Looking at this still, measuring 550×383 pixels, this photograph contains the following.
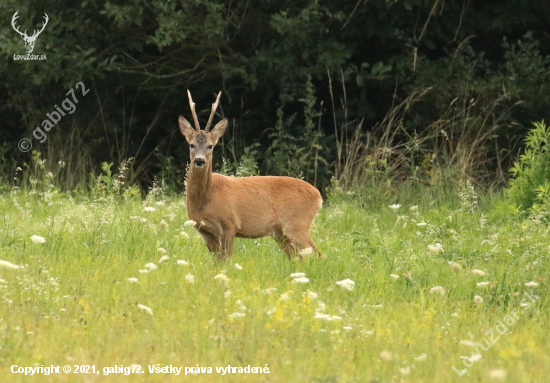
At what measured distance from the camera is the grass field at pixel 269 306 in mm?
4160

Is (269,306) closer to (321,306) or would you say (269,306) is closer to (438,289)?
(321,306)

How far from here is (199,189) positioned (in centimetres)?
668

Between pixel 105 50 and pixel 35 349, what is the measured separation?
874 centimetres

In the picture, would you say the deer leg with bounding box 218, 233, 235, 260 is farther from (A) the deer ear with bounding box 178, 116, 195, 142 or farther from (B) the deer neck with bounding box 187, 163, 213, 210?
(A) the deer ear with bounding box 178, 116, 195, 142

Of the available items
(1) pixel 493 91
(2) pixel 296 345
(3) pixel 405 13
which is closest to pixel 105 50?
(3) pixel 405 13

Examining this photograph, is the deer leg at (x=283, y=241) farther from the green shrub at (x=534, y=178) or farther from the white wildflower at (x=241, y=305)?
the green shrub at (x=534, y=178)

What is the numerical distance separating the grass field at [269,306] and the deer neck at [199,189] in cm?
33

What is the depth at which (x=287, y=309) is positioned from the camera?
193 inches

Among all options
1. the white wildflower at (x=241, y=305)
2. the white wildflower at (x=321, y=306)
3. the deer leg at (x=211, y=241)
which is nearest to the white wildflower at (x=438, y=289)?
the white wildflower at (x=321, y=306)

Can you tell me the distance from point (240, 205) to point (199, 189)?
334 mm

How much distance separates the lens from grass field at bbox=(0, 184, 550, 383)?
4160mm

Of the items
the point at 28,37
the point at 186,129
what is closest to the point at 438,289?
the point at 186,129

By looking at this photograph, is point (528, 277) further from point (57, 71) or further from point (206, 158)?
point (57, 71)

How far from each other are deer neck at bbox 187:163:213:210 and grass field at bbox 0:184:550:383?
33cm
